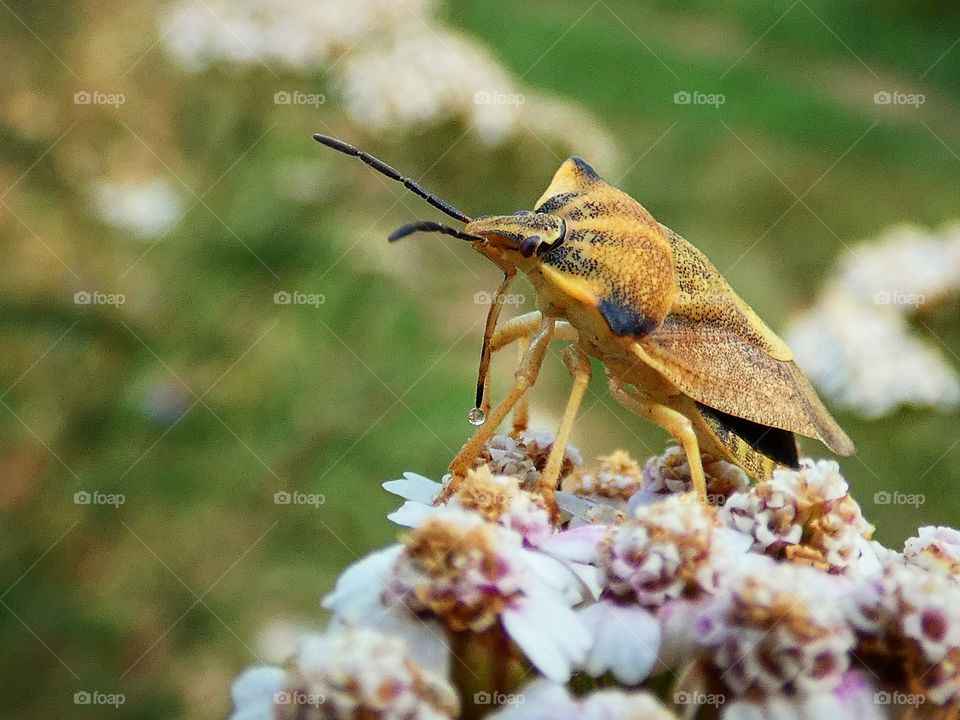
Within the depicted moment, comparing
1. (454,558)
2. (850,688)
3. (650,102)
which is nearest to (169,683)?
(454,558)

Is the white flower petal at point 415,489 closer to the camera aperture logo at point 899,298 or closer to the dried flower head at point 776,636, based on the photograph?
the dried flower head at point 776,636

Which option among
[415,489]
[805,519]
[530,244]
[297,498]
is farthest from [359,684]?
[297,498]

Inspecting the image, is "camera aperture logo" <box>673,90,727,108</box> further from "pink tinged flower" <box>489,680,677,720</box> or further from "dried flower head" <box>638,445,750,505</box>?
"pink tinged flower" <box>489,680,677,720</box>

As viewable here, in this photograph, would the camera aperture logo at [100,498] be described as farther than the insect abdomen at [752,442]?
Yes

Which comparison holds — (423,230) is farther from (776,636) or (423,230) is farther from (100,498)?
(100,498)

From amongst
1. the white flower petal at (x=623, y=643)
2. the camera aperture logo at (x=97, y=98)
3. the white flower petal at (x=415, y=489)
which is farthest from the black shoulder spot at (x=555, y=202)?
the camera aperture logo at (x=97, y=98)

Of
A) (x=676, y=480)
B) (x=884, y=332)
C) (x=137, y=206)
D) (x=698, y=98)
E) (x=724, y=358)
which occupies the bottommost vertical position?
(x=676, y=480)

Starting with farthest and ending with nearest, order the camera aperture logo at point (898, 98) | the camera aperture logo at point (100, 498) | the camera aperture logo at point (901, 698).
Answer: the camera aperture logo at point (898, 98) → the camera aperture logo at point (100, 498) → the camera aperture logo at point (901, 698)
